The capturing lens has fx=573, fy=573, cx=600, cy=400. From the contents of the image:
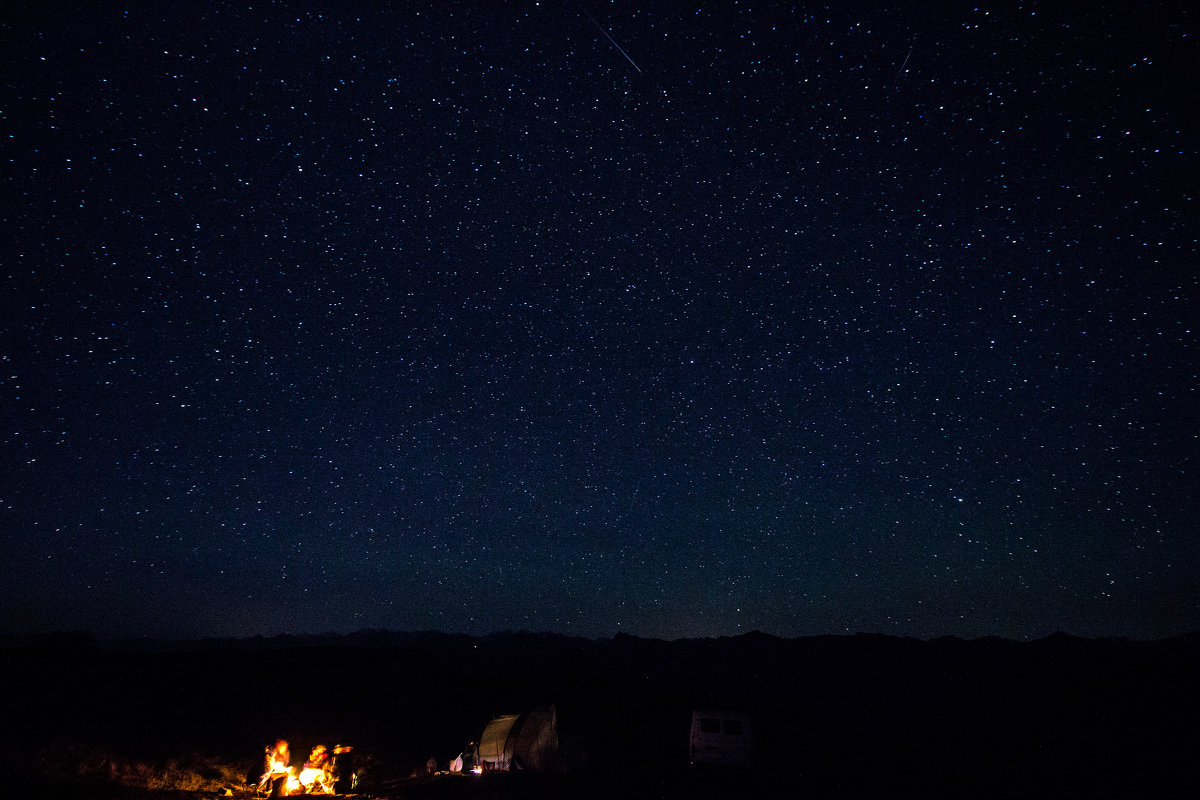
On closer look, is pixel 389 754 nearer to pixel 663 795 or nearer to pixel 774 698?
pixel 663 795

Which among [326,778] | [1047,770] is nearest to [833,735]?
[1047,770]

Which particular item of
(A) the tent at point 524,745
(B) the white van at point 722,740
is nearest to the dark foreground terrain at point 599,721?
(B) the white van at point 722,740

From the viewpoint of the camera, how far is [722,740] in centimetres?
1834

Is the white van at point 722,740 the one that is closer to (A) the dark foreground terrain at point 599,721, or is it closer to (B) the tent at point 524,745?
(A) the dark foreground terrain at point 599,721

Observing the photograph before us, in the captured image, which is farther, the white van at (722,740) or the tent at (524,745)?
the white van at (722,740)

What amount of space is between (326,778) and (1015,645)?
96479 millimetres

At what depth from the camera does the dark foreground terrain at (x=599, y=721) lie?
58.1 feet

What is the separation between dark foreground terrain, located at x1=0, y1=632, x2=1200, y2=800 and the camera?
1770 cm

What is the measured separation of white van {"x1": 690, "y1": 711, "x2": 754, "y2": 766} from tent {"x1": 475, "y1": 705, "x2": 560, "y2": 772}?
4.57m

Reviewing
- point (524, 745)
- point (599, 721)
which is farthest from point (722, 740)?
point (599, 721)

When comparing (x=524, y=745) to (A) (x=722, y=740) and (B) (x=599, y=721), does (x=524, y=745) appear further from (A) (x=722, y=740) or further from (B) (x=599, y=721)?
(B) (x=599, y=721)

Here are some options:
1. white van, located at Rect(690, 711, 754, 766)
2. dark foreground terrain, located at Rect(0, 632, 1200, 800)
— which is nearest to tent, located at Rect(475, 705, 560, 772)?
dark foreground terrain, located at Rect(0, 632, 1200, 800)

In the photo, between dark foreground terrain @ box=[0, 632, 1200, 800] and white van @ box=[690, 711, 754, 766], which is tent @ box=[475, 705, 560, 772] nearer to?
dark foreground terrain @ box=[0, 632, 1200, 800]

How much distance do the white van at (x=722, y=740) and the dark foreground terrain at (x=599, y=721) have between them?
58cm
